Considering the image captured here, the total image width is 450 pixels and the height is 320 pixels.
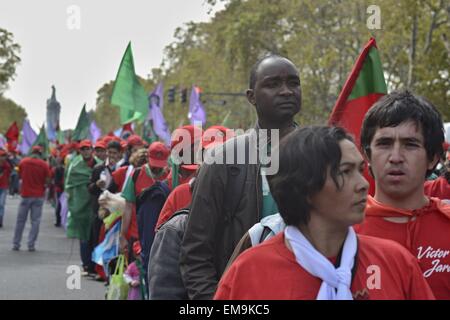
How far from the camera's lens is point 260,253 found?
2926 mm

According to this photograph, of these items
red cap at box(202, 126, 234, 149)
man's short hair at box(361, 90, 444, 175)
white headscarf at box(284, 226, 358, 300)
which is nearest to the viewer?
white headscarf at box(284, 226, 358, 300)

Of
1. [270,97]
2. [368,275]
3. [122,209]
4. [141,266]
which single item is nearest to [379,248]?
[368,275]

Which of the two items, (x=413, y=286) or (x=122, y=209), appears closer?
(x=413, y=286)

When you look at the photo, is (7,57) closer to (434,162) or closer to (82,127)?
(82,127)

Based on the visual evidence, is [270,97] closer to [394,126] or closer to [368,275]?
[394,126]

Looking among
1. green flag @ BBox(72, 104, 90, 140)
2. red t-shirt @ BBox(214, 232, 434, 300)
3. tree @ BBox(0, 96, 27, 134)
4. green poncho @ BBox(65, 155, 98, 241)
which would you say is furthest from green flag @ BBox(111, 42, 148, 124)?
tree @ BBox(0, 96, 27, 134)

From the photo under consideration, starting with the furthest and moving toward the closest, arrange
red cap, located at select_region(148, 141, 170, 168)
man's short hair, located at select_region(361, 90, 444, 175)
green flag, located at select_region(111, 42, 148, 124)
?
green flag, located at select_region(111, 42, 148, 124)
red cap, located at select_region(148, 141, 170, 168)
man's short hair, located at select_region(361, 90, 444, 175)

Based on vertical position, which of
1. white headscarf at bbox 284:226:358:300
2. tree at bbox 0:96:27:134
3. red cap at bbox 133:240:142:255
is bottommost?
red cap at bbox 133:240:142:255

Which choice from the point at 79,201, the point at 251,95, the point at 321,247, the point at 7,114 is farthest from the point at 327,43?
the point at 7,114

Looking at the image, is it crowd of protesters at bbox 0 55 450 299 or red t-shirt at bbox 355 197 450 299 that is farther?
red t-shirt at bbox 355 197 450 299

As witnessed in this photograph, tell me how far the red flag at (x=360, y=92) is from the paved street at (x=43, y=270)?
6813 millimetres

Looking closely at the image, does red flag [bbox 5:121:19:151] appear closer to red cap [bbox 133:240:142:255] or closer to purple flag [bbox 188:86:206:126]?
purple flag [bbox 188:86:206:126]

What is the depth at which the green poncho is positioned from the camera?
14898 millimetres
